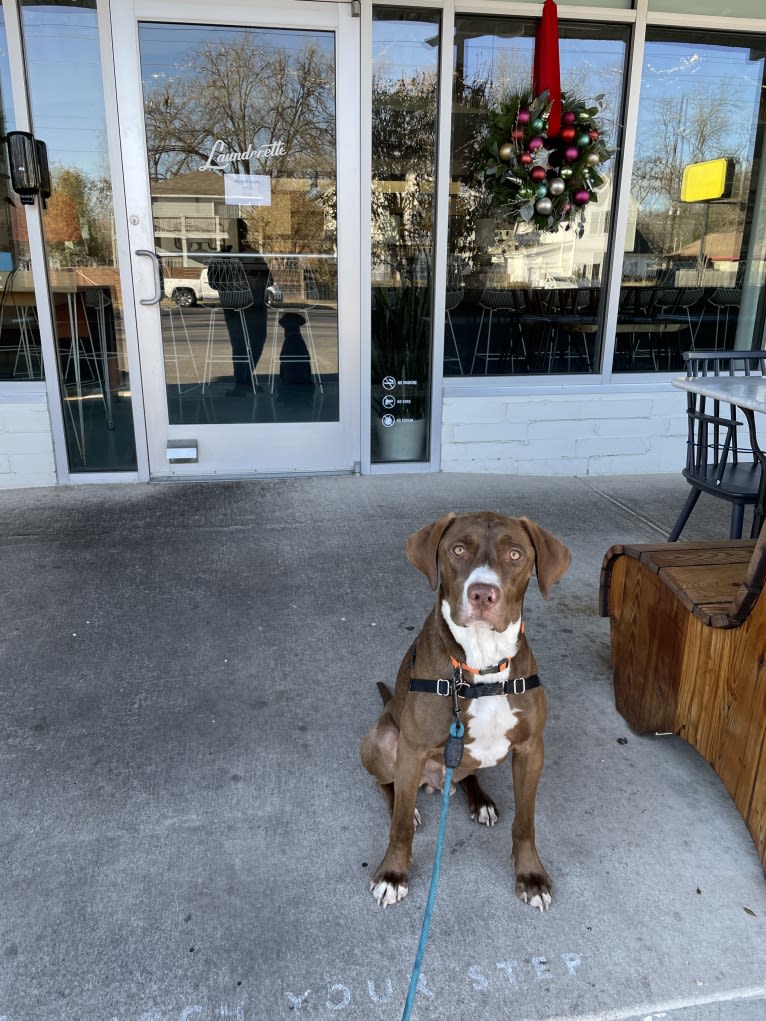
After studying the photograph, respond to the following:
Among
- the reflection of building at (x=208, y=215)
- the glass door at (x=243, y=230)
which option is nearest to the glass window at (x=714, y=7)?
the glass door at (x=243, y=230)

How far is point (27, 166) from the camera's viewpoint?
4.17 m

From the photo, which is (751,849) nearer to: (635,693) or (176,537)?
(635,693)

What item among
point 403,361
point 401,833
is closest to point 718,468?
point 403,361

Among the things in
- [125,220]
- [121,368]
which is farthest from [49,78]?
[121,368]

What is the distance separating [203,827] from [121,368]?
11.1 feet

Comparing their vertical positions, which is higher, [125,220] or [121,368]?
[125,220]

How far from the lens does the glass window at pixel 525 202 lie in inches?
178

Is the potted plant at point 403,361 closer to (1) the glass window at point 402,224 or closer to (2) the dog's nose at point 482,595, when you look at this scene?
(1) the glass window at point 402,224

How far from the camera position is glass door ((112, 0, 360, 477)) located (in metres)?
4.34

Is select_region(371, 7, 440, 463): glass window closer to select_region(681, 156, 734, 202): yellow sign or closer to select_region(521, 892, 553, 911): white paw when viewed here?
select_region(681, 156, 734, 202): yellow sign

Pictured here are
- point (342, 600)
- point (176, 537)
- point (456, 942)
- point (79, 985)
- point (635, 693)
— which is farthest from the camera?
point (176, 537)

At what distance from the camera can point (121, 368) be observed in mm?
4680

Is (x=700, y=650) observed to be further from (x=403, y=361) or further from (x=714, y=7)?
(x=714, y=7)

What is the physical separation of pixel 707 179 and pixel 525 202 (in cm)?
160
